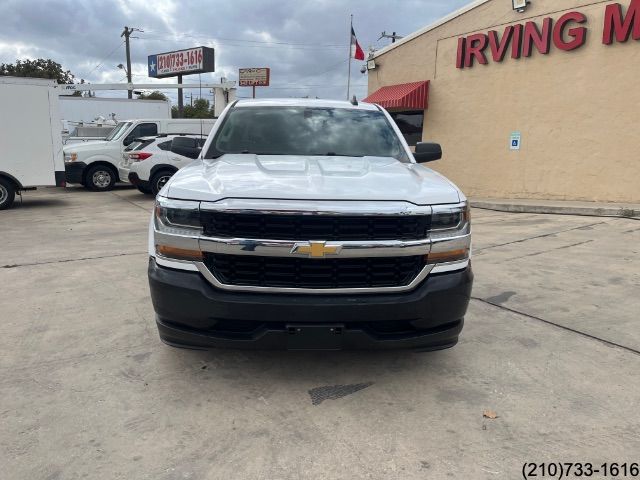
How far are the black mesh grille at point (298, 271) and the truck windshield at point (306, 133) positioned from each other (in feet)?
4.81

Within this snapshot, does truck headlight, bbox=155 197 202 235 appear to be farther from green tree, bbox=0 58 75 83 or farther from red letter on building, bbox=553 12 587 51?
green tree, bbox=0 58 75 83

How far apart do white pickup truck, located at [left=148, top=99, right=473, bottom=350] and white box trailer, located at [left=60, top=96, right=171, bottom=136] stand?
70.9 feet

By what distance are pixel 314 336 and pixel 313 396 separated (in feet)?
1.69

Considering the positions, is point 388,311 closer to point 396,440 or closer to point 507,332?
point 396,440

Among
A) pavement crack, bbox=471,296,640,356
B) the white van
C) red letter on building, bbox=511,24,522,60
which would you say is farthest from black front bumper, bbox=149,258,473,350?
the white van

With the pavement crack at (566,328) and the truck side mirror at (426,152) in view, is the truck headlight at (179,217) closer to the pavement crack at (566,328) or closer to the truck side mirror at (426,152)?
the truck side mirror at (426,152)

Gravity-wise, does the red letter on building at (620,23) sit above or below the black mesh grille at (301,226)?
above

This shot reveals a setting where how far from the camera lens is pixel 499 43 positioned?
43.5 feet

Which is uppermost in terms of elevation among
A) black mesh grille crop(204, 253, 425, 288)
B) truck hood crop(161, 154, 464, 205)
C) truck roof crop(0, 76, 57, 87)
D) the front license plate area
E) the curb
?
truck roof crop(0, 76, 57, 87)

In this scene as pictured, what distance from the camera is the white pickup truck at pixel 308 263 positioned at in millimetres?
2752

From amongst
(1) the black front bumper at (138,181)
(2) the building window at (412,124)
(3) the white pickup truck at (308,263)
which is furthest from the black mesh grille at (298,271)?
(2) the building window at (412,124)

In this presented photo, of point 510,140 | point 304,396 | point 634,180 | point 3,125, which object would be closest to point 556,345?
point 304,396

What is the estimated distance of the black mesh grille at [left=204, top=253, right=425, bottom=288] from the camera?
9.20 ft

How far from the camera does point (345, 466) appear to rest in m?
2.43
